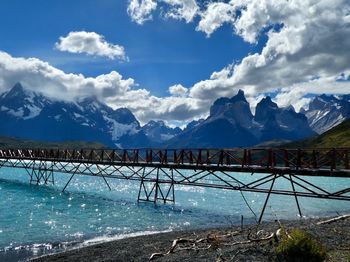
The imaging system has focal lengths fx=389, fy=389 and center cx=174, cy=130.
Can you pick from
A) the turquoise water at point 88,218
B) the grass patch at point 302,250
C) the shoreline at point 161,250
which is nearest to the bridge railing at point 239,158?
the turquoise water at point 88,218

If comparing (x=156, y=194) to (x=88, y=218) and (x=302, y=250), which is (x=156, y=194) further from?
(x=302, y=250)

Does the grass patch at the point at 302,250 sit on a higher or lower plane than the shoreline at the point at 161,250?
higher

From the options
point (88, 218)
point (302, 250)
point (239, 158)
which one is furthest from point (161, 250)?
point (239, 158)

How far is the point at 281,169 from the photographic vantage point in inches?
1447

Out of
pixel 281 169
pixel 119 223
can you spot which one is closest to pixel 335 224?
pixel 281 169

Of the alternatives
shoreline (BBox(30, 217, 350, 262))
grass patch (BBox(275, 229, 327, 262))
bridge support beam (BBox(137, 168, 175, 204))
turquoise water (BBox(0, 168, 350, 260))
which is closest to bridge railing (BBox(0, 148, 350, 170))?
bridge support beam (BBox(137, 168, 175, 204))

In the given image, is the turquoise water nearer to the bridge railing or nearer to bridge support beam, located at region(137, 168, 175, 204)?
bridge support beam, located at region(137, 168, 175, 204)

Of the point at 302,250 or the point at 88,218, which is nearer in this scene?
the point at 302,250

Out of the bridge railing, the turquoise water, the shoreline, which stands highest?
the bridge railing

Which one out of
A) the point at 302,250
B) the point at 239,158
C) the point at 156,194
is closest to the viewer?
the point at 302,250

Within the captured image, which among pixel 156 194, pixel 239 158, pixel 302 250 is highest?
pixel 239 158

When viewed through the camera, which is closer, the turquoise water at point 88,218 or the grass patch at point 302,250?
the grass patch at point 302,250

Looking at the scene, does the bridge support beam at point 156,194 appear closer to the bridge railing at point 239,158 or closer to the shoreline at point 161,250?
the bridge railing at point 239,158

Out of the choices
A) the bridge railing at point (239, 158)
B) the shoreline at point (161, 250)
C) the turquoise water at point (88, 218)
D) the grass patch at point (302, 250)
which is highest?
the bridge railing at point (239, 158)
